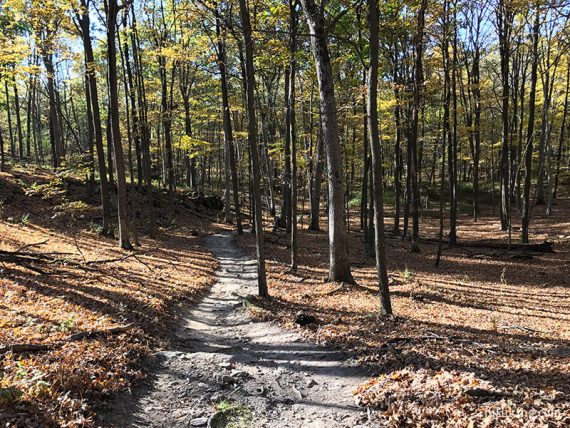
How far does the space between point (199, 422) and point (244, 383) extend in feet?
3.68

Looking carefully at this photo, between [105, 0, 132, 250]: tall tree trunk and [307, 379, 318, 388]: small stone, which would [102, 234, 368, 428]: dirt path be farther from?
[105, 0, 132, 250]: tall tree trunk

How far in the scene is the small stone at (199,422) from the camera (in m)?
4.62

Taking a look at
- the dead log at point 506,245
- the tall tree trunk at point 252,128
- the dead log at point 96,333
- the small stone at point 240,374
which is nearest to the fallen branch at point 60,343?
the dead log at point 96,333

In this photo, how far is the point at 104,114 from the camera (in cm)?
3962

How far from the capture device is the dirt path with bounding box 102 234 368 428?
4.73 metres

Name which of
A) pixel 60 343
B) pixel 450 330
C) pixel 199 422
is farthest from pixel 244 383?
pixel 450 330

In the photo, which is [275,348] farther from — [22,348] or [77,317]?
[22,348]

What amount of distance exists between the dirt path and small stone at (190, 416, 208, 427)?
0.04 ft

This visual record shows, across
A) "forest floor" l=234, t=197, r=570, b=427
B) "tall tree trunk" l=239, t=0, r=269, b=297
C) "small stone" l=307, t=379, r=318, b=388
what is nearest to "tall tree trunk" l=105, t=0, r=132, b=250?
"forest floor" l=234, t=197, r=570, b=427

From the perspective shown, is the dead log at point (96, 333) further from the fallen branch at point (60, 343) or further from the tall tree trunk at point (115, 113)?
the tall tree trunk at point (115, 113)

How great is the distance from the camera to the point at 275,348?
7.12 metres

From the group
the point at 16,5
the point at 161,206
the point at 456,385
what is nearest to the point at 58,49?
the point at 16,5

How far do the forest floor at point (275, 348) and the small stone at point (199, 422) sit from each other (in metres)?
0.08

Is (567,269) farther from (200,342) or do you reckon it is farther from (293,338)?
(200,342)
